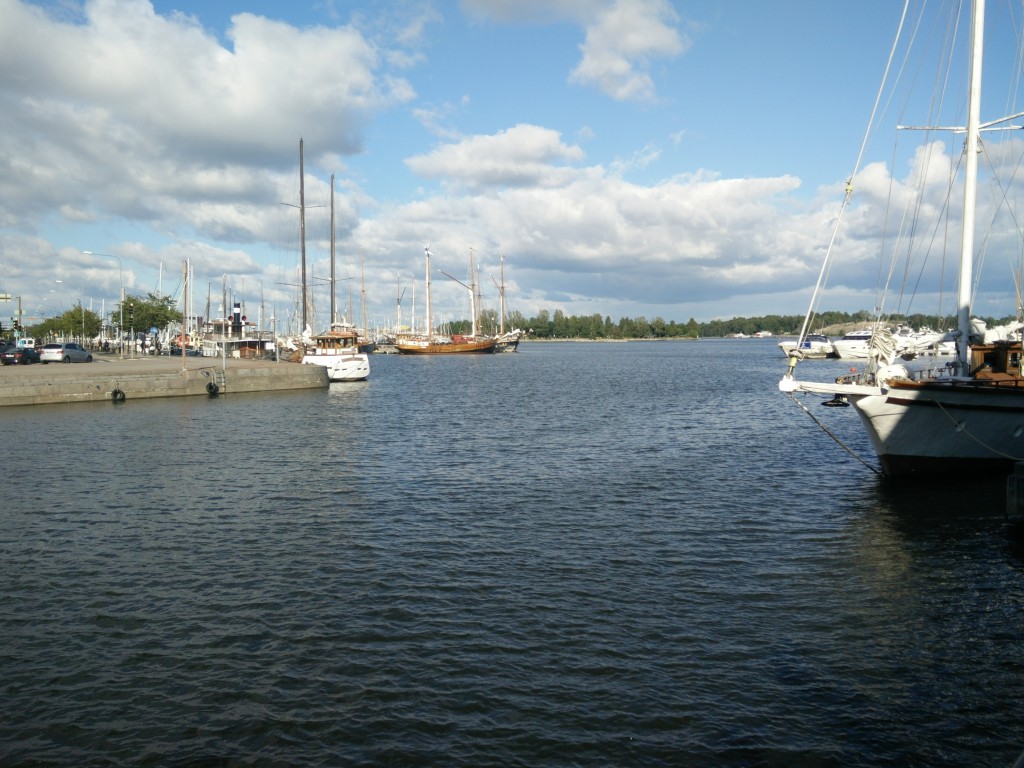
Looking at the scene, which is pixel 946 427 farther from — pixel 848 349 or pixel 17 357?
pixel 848 349

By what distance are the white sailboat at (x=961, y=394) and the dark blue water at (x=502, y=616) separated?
1.43 m

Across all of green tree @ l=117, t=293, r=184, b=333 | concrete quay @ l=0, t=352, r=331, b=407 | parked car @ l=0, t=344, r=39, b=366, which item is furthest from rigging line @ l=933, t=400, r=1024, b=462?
green tree @ l=117, t=293, r=184, b=333

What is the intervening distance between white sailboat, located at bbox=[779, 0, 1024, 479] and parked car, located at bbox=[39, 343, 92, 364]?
67.4 meters

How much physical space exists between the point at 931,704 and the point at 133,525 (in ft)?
56.0

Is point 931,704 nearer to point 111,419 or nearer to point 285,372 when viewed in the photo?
point 111,419

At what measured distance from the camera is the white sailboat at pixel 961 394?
2194 cm

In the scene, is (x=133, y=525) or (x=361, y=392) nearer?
(x=133, y=525)

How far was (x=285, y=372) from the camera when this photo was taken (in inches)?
2287

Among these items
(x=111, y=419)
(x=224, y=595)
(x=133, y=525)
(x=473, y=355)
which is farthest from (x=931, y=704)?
(x=473, y=355)

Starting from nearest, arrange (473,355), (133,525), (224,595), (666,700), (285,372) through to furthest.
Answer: (666,700), (224,595), (133,525), (285,372), (473,355)

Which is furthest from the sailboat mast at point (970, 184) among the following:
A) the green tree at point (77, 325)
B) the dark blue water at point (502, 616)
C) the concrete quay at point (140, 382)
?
the green tree at point (77, 325)

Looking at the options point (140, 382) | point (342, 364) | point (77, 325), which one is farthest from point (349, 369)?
point (77, 325)

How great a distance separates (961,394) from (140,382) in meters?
46.4

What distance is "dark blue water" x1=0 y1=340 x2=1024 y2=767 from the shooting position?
9406 mm
